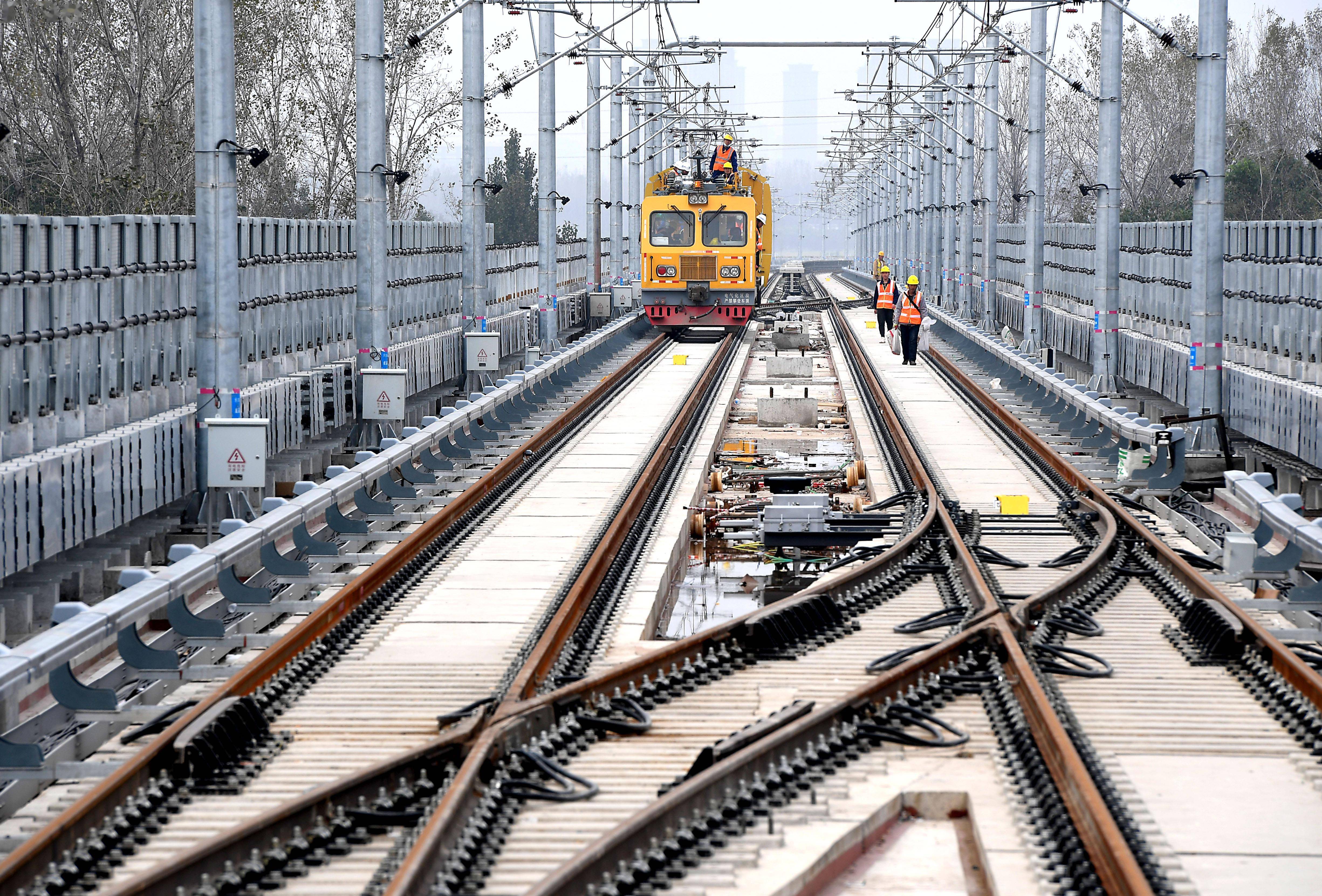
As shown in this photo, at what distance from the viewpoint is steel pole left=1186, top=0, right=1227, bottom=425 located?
20.8 metres

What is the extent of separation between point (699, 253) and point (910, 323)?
8.32m

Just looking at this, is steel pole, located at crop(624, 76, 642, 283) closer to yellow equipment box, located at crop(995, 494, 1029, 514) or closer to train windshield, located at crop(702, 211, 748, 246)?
train windshield, located at crop(702, 211, 748, 246)

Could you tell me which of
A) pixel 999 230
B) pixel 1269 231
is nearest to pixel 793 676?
pixel 1269 231

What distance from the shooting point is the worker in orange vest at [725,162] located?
44188mm

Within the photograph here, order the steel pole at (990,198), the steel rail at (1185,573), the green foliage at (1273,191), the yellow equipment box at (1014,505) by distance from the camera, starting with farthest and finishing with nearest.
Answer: the green foliage at (1273,191), the steel pole at (990,198), the yellow equipment box at (1014,505), the steel rail at (1185,573)

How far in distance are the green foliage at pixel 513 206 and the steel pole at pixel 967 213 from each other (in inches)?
1929

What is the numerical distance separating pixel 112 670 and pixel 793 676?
381 centimetres

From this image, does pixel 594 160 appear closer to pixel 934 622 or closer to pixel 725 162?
pixel 725 162

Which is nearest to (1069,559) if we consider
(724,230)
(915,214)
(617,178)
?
(724,230)

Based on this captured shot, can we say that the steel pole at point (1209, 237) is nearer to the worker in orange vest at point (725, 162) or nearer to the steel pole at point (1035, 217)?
the steel pole at point (1035, 217)

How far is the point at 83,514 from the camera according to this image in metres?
14.3

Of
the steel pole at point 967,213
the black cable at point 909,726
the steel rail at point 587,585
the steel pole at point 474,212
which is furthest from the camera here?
the steel pole at point 967,213

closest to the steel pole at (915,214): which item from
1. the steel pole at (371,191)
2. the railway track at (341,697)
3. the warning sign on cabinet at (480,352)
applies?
the warning sign on cabinet at (480,352)

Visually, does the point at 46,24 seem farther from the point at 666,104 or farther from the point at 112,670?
the point at 112,670
